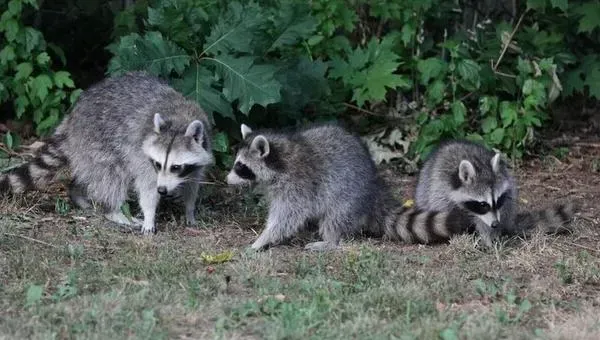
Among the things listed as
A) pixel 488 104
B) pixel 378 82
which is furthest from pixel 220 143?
pixel 488 104

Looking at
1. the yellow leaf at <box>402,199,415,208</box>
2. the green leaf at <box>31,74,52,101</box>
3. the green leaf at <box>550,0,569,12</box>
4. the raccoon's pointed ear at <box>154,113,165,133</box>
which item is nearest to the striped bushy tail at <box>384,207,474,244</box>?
the yellow leaf at <box>402,199,415,208</box>

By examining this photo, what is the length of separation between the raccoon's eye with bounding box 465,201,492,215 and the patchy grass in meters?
0.25

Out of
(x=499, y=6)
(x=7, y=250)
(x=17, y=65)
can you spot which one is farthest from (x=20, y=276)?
(x=499, y=6)

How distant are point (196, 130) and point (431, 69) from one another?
8.70 ft

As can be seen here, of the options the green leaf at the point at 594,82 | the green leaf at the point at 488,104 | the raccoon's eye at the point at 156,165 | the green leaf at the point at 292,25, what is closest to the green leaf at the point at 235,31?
the green leaf at the point at 292,25

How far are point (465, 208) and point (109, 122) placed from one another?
2.59 meters

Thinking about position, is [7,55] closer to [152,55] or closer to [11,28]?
[11,28]

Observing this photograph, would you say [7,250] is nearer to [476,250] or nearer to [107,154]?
[107,154]

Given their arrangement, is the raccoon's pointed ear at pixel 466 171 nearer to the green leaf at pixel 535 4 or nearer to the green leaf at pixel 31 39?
the green leaf at pixel 535 4

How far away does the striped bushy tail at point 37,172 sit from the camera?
7.54 m

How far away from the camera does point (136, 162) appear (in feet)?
24.1

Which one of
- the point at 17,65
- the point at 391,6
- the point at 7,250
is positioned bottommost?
the point at 7,250

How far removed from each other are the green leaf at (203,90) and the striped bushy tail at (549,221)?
2298 millimetres

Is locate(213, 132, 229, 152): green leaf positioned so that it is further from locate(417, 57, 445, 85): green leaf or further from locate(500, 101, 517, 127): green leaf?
locate(500, 101, 517, 127): green leaf
